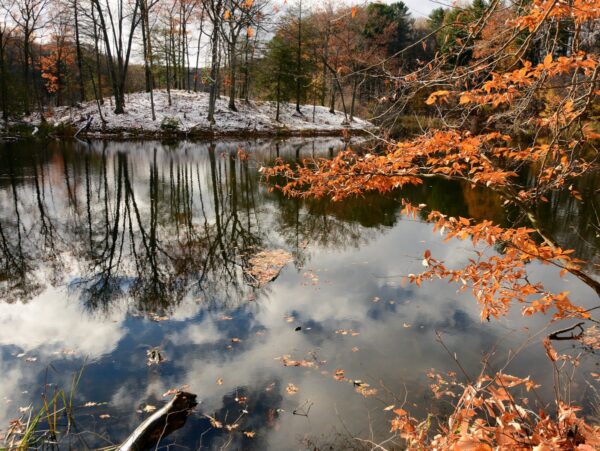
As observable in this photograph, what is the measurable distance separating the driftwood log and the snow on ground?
29154mm

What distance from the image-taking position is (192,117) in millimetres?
35344

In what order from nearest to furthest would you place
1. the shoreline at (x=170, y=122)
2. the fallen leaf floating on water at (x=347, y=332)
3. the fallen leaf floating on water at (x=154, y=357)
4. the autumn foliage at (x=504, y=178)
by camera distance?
1. the autumn foliage at (x=504, y=178)
2. the fallen leaf floating on water at (x=154, y=357)
3. the fallen leaf floating on water at (x=347, y=332)
4. the shoreline at (x=170, y=122)

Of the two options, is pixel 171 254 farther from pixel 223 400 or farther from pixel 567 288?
pixel 567 288

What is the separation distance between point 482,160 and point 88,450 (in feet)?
16.3

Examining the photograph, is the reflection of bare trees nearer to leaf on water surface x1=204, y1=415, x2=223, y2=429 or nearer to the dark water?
the dark water

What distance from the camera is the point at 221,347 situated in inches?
235

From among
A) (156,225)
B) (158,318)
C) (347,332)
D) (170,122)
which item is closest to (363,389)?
(347,332)

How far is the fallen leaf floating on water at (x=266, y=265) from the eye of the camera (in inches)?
334

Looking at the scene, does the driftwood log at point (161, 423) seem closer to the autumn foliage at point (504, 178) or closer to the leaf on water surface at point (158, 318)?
the leaf on water surface at point (158, 318)

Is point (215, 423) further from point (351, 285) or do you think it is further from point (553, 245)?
point (351, 285)

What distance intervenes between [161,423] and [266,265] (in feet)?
17.1

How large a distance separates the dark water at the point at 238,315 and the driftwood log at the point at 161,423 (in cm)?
12

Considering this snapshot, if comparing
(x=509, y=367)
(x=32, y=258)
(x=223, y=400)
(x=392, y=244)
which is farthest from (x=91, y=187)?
(x=509, y=367)

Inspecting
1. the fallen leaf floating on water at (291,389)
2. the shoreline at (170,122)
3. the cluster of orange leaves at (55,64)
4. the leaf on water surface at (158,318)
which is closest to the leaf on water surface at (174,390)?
the fallen leaf floating on water at (291,389)
